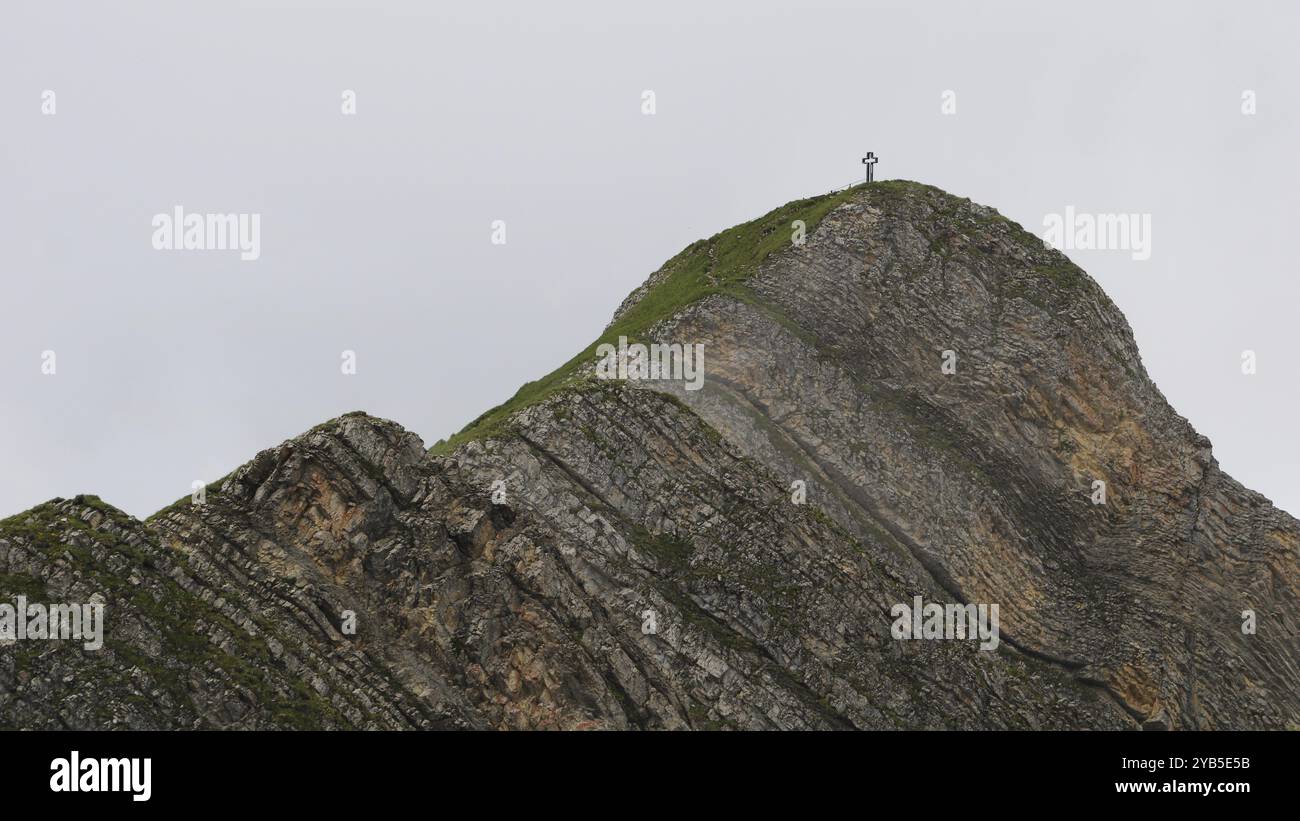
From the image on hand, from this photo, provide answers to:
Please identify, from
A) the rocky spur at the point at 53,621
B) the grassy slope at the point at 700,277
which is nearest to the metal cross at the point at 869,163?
the grassy slope at the point at 700,277

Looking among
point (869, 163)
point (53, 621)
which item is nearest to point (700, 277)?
point (869, 163)

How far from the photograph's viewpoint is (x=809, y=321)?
85.3 meters

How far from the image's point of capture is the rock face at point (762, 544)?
5481 cm

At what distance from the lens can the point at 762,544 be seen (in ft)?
226

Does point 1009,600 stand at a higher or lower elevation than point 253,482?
lower

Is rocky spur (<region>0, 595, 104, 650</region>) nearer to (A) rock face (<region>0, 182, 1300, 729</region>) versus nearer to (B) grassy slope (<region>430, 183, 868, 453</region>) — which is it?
(A) rock face (<region>0, 182, 1300, 729</region>)

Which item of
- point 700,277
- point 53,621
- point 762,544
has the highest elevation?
point 700,277

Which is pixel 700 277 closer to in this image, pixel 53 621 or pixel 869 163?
pixel 869 163

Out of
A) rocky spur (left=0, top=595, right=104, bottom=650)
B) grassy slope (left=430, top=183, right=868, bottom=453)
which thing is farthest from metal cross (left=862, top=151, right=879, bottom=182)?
rocky spur (left=0, top=595, right=104, bottom=650)

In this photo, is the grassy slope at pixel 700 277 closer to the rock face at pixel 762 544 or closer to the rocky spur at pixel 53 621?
the rock face at pixel 762 544

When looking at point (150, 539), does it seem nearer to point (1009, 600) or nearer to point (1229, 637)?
point (1009, 600)
